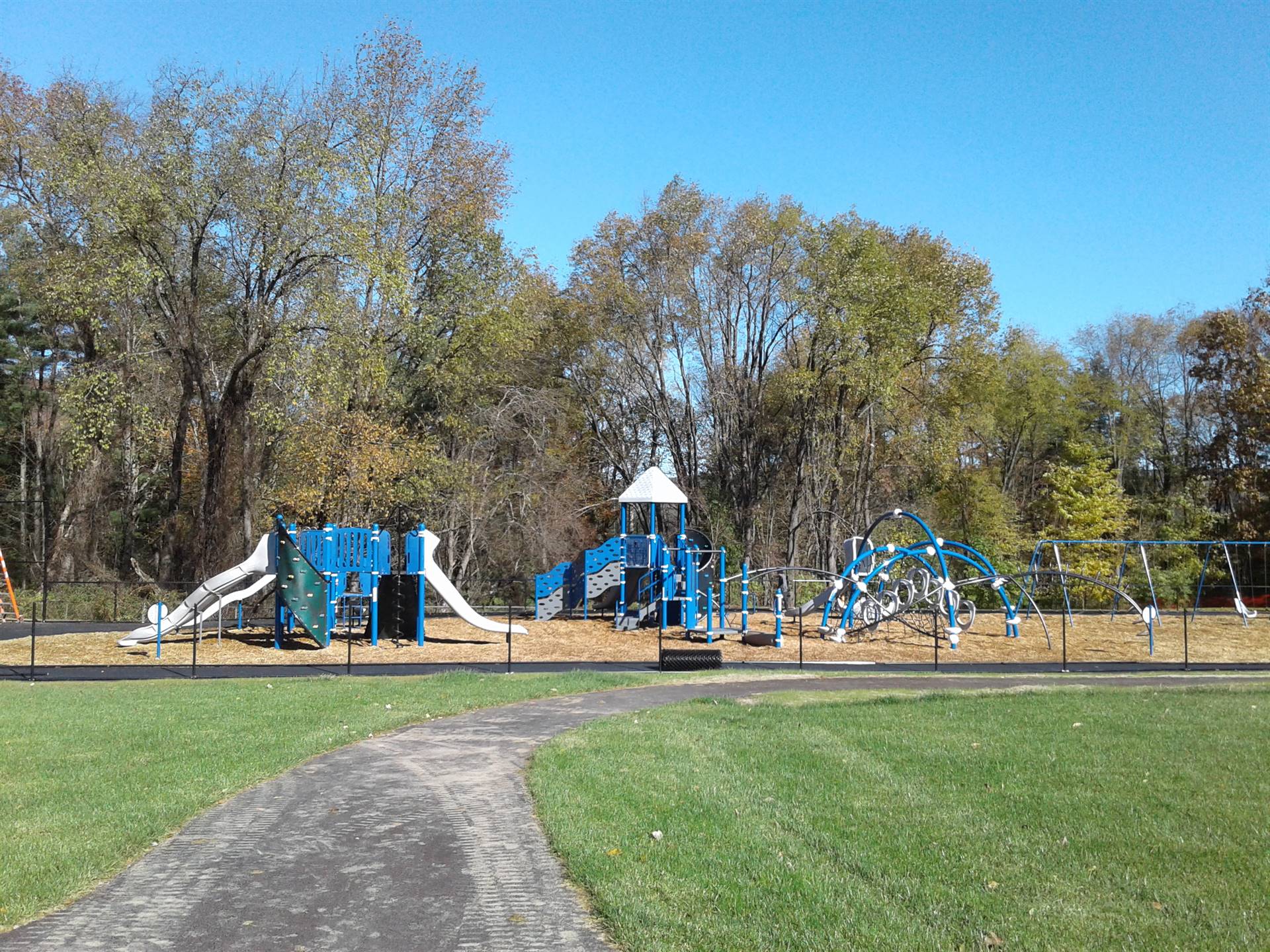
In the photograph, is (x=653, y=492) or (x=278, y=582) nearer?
(x=278, y=582)

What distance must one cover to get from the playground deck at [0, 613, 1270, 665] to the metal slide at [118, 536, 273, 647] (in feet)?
1.19

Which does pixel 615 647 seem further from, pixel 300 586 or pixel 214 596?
pixel 214 596

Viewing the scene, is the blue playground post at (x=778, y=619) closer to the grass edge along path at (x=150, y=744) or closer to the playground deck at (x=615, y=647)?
the playground deck at (x=615, y=647)

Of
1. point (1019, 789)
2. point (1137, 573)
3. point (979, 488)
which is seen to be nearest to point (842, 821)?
point (1019, 789)

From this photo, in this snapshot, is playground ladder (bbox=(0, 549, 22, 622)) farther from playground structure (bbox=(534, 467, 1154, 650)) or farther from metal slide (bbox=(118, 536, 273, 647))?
playground structure (bbox=(534, 467, 1154, 650))

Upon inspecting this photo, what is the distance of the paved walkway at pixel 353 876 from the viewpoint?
5.88 m

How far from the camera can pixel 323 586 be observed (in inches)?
981

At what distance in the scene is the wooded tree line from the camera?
3216 centimetres

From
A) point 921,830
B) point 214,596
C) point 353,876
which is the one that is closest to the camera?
point 353,876

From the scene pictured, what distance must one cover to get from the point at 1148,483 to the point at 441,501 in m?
41.5

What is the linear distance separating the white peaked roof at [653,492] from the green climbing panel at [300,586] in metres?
9.90

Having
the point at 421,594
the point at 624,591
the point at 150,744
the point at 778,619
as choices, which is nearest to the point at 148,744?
the point at 150,744

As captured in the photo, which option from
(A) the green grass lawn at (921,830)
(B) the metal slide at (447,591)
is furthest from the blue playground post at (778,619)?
(A) the green grass lawn at (921,830)

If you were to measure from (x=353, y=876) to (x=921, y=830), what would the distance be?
393 cm
